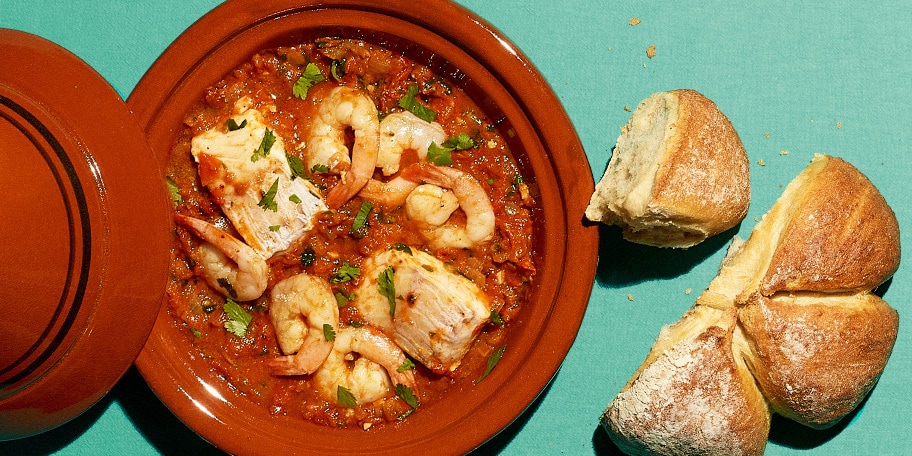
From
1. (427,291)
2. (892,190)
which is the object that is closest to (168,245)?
(427,291)

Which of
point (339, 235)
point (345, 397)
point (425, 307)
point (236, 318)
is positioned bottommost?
point (345, 397)

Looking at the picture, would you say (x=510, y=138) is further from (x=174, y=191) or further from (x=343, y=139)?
(x=174, y=191)

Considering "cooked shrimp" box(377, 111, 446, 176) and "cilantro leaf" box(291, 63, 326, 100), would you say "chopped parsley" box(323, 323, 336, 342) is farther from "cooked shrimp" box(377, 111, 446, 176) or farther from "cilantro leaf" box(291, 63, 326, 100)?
"cilantro leaf" box(291, 63, 326, 100)

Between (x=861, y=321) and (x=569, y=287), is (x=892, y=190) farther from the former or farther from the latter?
(x=569, y=287)

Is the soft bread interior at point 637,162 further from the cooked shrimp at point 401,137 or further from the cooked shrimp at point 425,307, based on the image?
the cooked shrimp at point 401,137

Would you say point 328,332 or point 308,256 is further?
point 308,256

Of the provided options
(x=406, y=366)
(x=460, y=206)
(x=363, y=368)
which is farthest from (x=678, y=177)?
(x=363, y=368)

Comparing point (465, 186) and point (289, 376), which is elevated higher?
point (465, 186)
